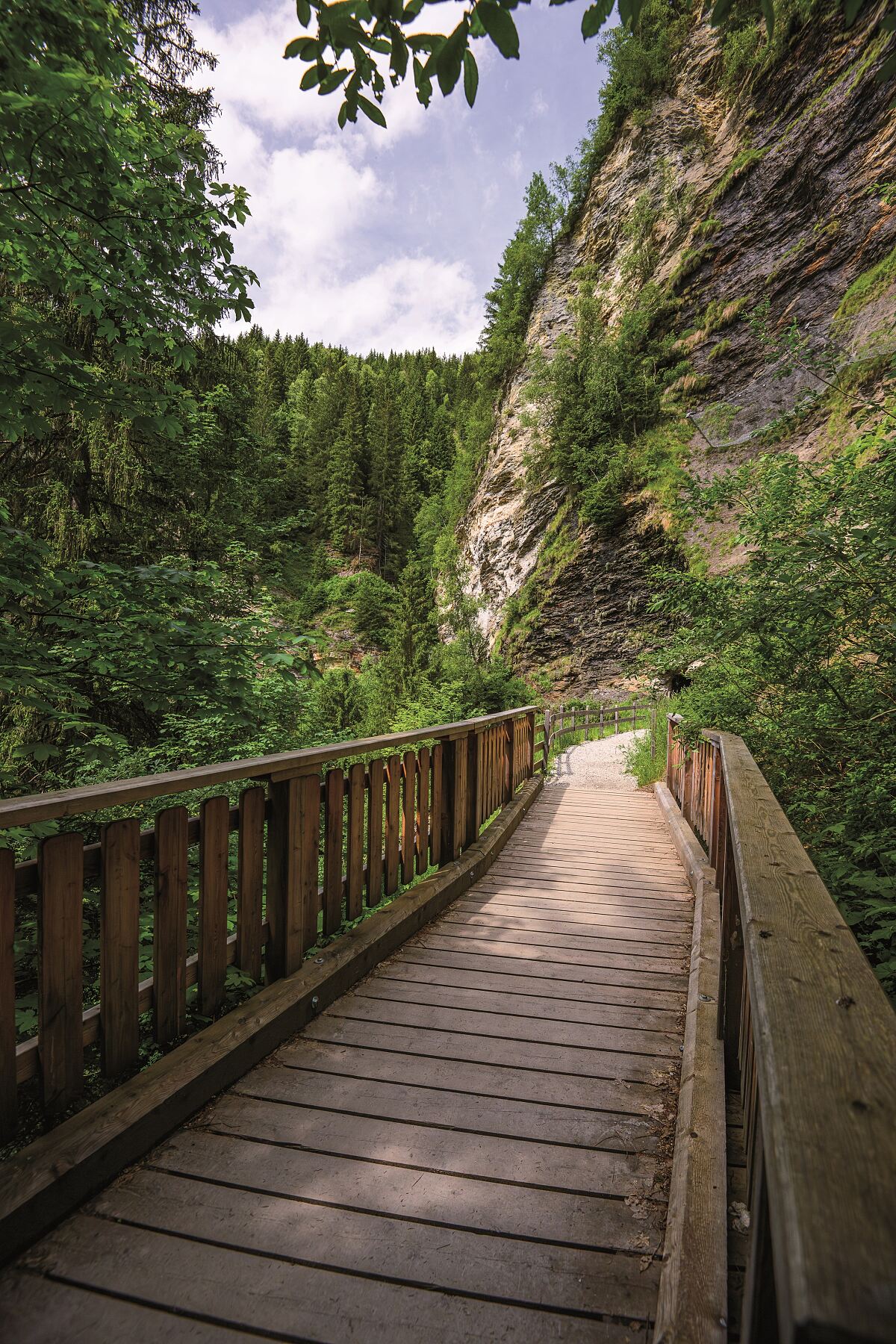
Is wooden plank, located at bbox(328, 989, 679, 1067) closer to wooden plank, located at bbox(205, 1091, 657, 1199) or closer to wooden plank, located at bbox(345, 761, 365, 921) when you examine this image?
wooden plank, located at bbox(345, 761, 365, 921)

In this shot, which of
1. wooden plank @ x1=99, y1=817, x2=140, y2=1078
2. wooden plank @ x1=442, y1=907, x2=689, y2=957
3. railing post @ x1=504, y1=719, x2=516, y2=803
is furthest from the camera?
railing post @ x1=504, y1=719, x2=516, y2=803

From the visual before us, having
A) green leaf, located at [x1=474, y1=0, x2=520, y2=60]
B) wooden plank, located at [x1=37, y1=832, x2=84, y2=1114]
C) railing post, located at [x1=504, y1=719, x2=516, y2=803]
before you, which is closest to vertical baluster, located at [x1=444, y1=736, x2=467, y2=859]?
railing post, located at [x1=504, y1=719, x2=516, y2=803]

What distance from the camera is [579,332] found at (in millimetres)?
23719

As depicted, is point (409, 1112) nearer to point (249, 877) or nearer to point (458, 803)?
point (249, 877)

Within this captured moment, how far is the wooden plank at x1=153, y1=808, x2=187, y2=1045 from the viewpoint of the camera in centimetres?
221

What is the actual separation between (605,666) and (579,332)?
1308 cm

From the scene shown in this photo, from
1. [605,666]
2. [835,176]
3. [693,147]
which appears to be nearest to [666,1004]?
[605,666]

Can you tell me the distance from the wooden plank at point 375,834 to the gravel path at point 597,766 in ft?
27.3

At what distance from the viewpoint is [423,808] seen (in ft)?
14.5

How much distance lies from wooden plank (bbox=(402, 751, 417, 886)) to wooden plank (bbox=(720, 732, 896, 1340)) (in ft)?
9.79

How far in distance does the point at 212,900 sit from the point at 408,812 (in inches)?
72.2

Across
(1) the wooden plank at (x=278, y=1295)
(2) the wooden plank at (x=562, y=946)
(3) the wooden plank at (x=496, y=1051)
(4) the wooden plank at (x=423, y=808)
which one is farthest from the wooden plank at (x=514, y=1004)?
(1) the wooden plank at (x=278, y=1295)

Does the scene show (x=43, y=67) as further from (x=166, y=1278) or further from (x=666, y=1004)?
(x=666, y=1004)

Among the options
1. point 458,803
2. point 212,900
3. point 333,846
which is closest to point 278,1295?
point 212,900
